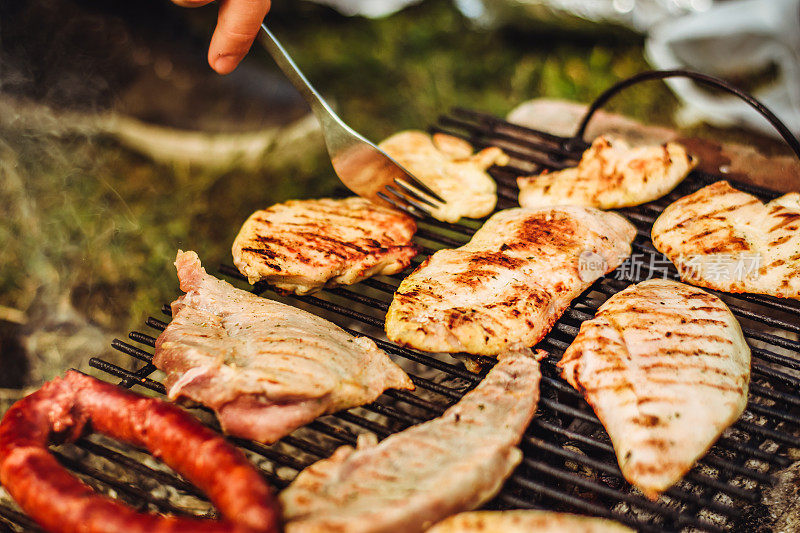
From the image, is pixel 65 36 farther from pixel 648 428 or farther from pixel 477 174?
pixel 648 428

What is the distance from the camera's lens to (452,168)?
11.7 feet

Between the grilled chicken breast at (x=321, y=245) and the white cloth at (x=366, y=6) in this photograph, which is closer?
the grilled chicken breast at (x=321, y=245)

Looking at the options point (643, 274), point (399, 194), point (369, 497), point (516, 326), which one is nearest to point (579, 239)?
point (643, 274)

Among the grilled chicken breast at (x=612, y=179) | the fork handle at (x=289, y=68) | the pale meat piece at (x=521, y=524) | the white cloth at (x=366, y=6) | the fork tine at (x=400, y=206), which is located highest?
the white cloth at (x=366, y=6)

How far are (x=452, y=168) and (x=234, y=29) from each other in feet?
4.81

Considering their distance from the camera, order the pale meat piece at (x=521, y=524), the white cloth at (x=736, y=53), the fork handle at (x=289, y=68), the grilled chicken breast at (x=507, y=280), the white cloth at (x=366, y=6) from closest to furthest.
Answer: the pale meat piece at (x=521, y=524)
the grilled chicken breast at (x=507, y=280)
the fork handle at (x=289, y=68)
the white cloth at (x=736, y=53)
the white cloth at (x=366, y=6)

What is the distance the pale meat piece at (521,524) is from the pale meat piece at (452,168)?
5.84 feet

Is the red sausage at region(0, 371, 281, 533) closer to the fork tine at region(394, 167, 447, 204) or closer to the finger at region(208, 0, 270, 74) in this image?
the finger at region(208, 0, 270, 74)

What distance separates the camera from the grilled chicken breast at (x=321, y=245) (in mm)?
2781

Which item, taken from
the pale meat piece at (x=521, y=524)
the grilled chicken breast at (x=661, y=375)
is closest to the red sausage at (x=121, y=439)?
the pale meat piece at (x=521, y=524)

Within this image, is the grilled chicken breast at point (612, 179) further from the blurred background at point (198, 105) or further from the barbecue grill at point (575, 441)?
the blurred background at point (198, 105)

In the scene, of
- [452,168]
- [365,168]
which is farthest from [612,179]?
[365,168]

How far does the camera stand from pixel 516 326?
8.12ft

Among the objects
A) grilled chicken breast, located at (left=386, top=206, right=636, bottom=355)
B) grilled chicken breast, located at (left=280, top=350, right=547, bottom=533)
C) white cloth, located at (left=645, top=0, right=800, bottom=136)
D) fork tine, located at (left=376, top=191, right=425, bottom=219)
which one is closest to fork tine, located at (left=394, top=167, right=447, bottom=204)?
fork tine, located at (left=376, top=191, right=425, bottom=219)
